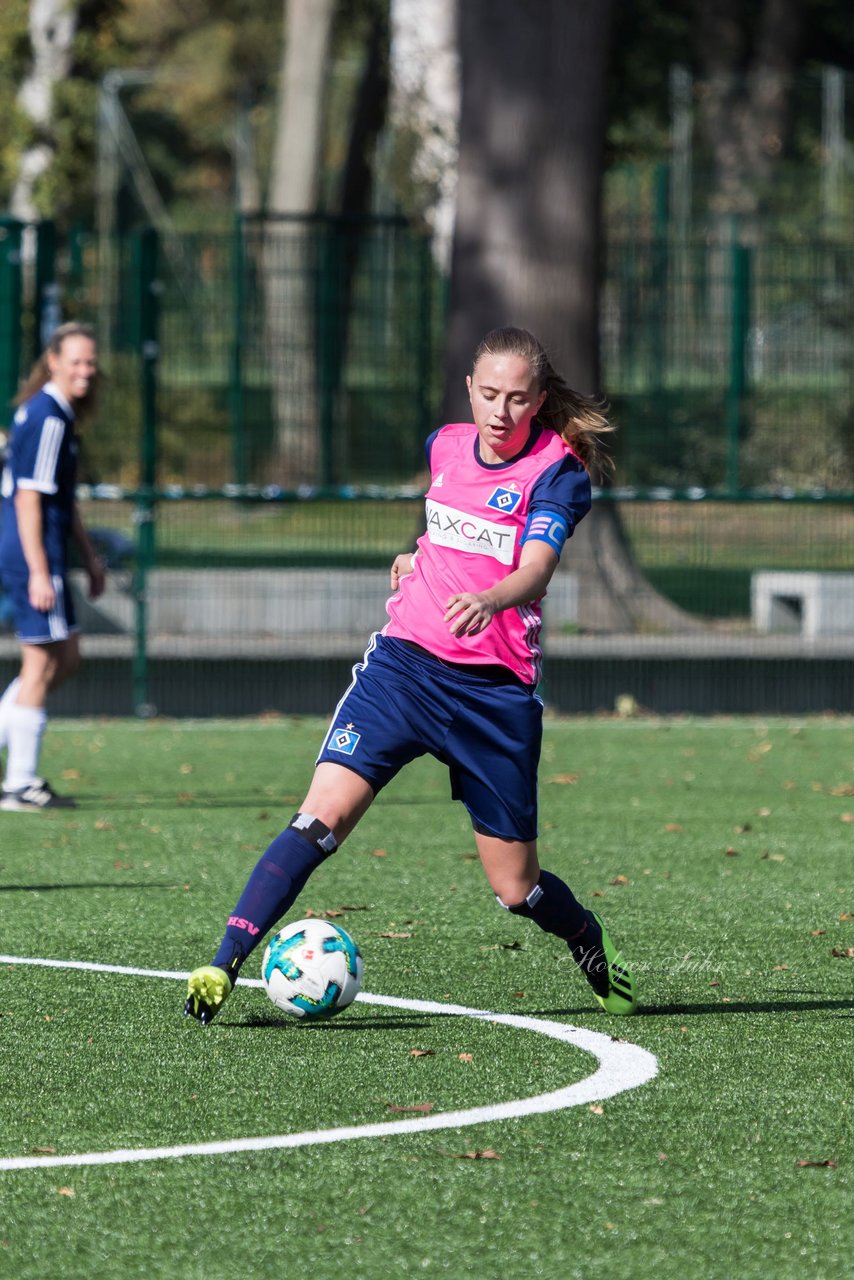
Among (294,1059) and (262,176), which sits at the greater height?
(262,176)

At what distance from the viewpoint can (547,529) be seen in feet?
18.4

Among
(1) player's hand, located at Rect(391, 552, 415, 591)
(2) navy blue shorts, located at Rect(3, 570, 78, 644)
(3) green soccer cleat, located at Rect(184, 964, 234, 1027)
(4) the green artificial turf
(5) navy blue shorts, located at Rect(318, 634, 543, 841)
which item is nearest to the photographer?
(4) the green artificial turf

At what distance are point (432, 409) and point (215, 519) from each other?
80.0 inches

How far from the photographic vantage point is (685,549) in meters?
15.8

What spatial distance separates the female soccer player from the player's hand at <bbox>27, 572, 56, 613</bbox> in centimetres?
427

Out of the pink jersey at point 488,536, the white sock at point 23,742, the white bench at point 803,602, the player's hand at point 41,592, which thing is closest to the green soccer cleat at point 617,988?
the pink jersey at point 488,536

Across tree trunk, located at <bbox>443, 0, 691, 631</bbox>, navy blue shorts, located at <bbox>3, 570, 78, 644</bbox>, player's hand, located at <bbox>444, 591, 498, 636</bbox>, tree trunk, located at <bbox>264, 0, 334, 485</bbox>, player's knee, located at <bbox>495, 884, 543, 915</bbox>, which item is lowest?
player's knee, located at <bbox>495, 884, 543, 915</bbox>

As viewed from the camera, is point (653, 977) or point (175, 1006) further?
point (653, 977)

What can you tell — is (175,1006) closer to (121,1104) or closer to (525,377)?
(121,1104)

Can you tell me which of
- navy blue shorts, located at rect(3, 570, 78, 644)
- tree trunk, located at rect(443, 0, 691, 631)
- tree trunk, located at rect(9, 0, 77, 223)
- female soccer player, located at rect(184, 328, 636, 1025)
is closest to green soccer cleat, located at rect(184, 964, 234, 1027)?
female soccer player, located at rect(184, 328, 636, 1025)

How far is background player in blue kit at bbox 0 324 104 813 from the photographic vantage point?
9891 millimetres

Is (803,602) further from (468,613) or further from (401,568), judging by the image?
(468,613)

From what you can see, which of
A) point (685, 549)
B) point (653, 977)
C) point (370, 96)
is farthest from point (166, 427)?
point (370, 96)

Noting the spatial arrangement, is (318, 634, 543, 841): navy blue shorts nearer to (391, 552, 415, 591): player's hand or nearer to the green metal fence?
(391, 552, 415, 591): player's hand
